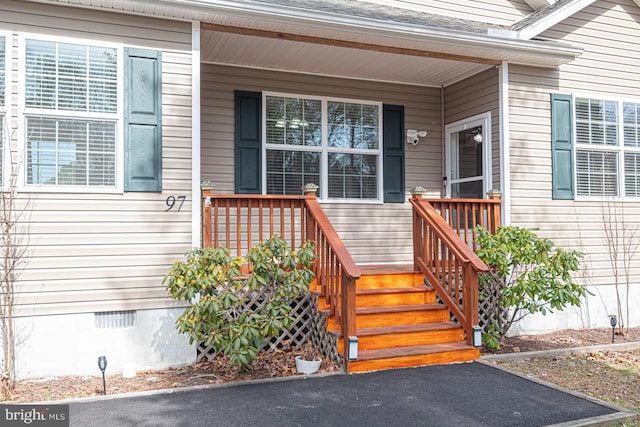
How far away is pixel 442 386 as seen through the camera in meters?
4.13

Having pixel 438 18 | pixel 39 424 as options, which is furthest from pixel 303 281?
pixel 438 18

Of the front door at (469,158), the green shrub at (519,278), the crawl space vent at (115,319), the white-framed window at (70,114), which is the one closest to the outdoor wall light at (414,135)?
the front door at (469,158)

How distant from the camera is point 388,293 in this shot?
5184mm

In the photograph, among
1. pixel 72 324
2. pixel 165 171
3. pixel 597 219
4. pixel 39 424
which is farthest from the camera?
pixel 597 219

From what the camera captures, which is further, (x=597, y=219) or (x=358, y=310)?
(x=597, y=219)

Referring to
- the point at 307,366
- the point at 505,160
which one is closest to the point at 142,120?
the point at 307,366

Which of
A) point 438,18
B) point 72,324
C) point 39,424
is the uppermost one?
point 438,18

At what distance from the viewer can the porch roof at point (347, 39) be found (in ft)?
16.0

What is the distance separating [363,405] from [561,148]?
14.3 feet

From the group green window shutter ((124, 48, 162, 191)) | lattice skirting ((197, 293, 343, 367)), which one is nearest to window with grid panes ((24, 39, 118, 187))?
green window shutter ((124, 48, 162, 191))

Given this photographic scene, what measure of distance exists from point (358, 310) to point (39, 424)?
9.03 ft

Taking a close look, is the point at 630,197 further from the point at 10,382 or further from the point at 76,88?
the point at 10,382

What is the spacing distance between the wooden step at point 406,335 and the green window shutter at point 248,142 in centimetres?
241

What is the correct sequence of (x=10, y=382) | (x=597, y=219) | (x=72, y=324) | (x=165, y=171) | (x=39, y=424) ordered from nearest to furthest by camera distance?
(x=39, y=424) → (x=10, y=382) → (x=72, y=324) → (x=165, y=171) → (x=597, y=219)
